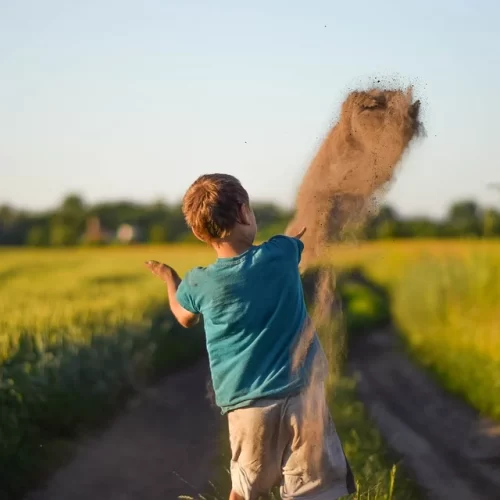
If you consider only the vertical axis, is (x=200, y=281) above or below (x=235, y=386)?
above

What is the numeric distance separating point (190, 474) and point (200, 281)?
2309 mm

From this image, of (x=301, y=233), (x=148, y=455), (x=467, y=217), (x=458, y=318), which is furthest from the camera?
(x=467, y=217)

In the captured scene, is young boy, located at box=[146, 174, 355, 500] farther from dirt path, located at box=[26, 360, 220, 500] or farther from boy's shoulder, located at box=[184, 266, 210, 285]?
dirt path, located at box=[26, 360, 220, 500]

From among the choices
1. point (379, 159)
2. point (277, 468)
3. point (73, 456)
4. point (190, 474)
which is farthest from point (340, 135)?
point (73, 456)

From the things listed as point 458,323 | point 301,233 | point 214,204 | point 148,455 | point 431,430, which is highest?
point 214,204

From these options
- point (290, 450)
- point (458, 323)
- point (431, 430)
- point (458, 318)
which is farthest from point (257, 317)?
point (458, 318)

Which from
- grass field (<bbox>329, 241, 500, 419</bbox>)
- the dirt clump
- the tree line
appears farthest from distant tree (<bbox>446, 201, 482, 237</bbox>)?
the dirt clump

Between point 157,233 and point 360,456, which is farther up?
point 157,233

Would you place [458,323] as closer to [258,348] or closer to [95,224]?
[258,348]

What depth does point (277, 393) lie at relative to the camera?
12.0 ft

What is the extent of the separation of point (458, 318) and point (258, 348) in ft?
23.0

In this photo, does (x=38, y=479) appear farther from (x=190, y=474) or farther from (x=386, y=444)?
(x=386, y=444)

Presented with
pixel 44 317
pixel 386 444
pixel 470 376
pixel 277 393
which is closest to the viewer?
pixel 277 393

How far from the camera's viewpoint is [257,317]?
143 inches
